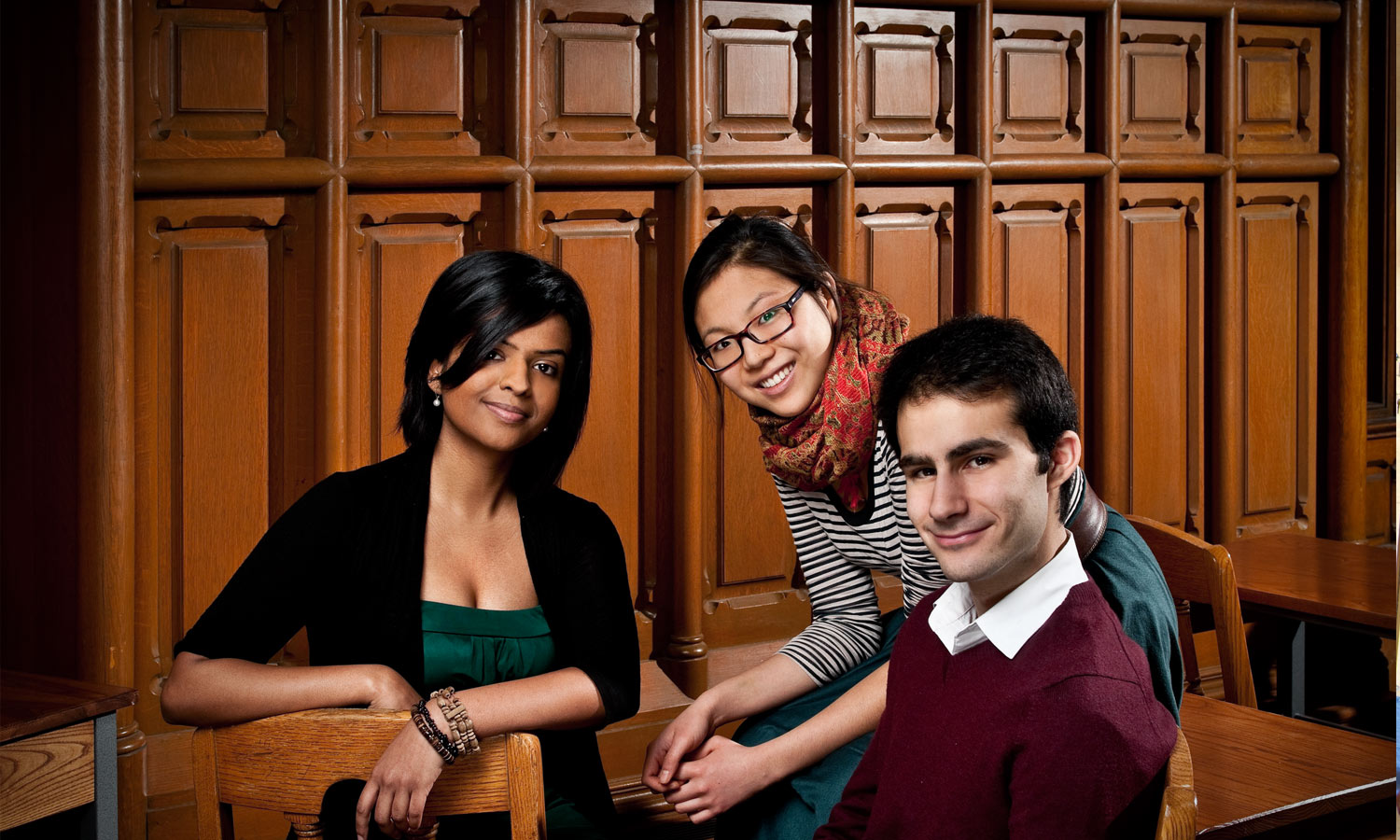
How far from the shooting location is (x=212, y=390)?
2389 mm

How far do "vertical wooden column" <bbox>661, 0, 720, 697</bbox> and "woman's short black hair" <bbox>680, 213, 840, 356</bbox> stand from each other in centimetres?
93

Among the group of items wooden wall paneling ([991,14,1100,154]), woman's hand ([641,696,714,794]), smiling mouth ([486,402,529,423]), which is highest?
wooden wall paneling ([991,14,1100,154])

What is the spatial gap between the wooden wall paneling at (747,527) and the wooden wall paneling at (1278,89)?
4.46 ft

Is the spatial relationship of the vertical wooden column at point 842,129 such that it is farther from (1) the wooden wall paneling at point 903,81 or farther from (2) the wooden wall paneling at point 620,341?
(2) the wooden wall paneling at point 620,341

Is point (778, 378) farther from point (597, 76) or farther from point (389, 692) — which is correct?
point (597, 76)

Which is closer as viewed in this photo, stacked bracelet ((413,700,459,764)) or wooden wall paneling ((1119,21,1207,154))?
stacked bracelet ((413,700,459,764))

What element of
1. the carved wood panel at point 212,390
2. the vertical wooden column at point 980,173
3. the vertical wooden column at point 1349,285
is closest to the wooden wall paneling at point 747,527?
the vertical wooden column at point 980,173

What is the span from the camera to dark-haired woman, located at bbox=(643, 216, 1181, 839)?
168 cm

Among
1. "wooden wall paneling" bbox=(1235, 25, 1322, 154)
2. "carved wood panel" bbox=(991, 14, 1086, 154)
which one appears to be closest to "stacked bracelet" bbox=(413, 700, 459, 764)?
"carved wood panel" bbox=(991, 14, 1086, 154)

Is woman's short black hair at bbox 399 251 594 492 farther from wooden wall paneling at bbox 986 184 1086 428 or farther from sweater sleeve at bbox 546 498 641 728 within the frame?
wooden wall paneling at bbox 986 184 1086 428

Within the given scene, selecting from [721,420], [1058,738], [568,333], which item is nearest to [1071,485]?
[1058,738]

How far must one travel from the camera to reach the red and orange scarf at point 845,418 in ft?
5.85

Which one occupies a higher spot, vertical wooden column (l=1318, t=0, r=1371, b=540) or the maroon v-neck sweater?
vertical wooden column (l=1318, t=0, r=1371, b=540)

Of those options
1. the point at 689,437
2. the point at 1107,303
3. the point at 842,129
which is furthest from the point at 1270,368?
the point at 689,437
